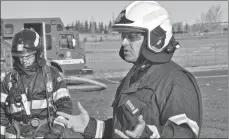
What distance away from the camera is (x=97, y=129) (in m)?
2.47

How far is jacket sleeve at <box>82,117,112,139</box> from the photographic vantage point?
2412 mm

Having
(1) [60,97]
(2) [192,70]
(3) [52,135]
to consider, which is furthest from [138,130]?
(2) [192,70]

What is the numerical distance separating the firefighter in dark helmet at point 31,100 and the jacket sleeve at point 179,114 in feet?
6.97

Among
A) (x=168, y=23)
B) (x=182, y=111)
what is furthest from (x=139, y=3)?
(x=182, y=111)

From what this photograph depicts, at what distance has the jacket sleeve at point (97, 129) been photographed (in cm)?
241

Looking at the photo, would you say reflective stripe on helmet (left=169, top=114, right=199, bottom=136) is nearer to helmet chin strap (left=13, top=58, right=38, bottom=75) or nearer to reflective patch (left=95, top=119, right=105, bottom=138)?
reflective patch (left=95, top=119, right=105, bottom=138)

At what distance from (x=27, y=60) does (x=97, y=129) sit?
2041 millimetres

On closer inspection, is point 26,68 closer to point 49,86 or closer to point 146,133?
point 49,86

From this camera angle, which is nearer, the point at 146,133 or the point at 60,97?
the point at 146,133

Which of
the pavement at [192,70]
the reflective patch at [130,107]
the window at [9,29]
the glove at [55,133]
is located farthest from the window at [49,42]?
the reflective patch at [130,107]

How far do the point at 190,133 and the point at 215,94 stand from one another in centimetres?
1078

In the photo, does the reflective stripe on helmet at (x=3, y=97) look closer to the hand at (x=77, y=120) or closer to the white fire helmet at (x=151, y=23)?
the hand at (x=77, y=120)

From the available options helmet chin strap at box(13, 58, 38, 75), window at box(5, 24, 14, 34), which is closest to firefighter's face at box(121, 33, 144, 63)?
A: helmet chin strap at box(13, 58, 38, 75)

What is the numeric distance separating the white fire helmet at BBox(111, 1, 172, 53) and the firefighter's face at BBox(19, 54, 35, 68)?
6.84 ft
